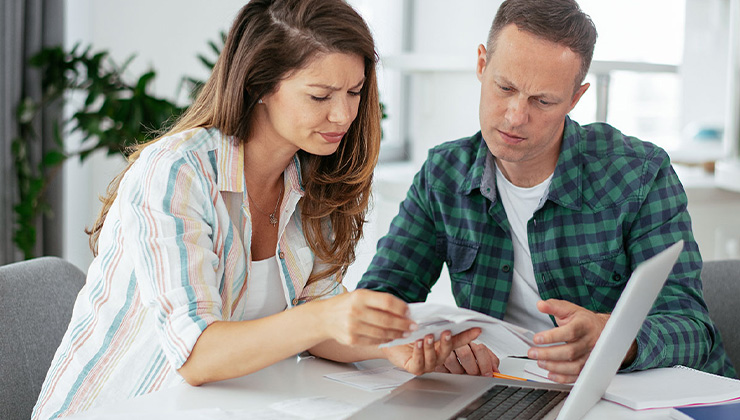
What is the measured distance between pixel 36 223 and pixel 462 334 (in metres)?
2.14

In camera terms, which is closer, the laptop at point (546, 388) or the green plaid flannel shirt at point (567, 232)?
the laptop at point (546, 388)

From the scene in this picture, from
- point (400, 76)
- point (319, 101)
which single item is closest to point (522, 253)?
point (319, 101)

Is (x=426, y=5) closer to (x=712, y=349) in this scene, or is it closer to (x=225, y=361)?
(x=712, y=349)

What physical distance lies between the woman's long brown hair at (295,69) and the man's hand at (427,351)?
0.31 m

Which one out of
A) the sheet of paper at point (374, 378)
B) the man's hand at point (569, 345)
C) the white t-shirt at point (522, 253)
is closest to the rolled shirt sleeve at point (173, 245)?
the sheet of paper at point (374, 378)

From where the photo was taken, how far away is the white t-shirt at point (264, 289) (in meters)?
1.43

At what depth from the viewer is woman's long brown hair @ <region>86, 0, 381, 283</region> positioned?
4.36ft

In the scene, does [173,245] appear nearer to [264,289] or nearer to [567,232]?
[264,289]

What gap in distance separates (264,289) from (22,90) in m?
1.73

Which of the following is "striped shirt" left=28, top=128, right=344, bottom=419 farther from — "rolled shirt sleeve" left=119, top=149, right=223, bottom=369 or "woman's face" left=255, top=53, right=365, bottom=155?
"woman's face" left=255, top=53, right=365, bottom=155

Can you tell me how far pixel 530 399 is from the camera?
44.1 inches

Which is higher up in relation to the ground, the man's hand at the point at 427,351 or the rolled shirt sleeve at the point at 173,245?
the rolled shirt sleeve at the point at 173,245

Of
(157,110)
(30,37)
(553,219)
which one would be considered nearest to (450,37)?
(157,110)

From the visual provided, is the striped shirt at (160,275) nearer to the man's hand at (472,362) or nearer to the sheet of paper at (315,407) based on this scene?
the sheet of paper at (315,407)
